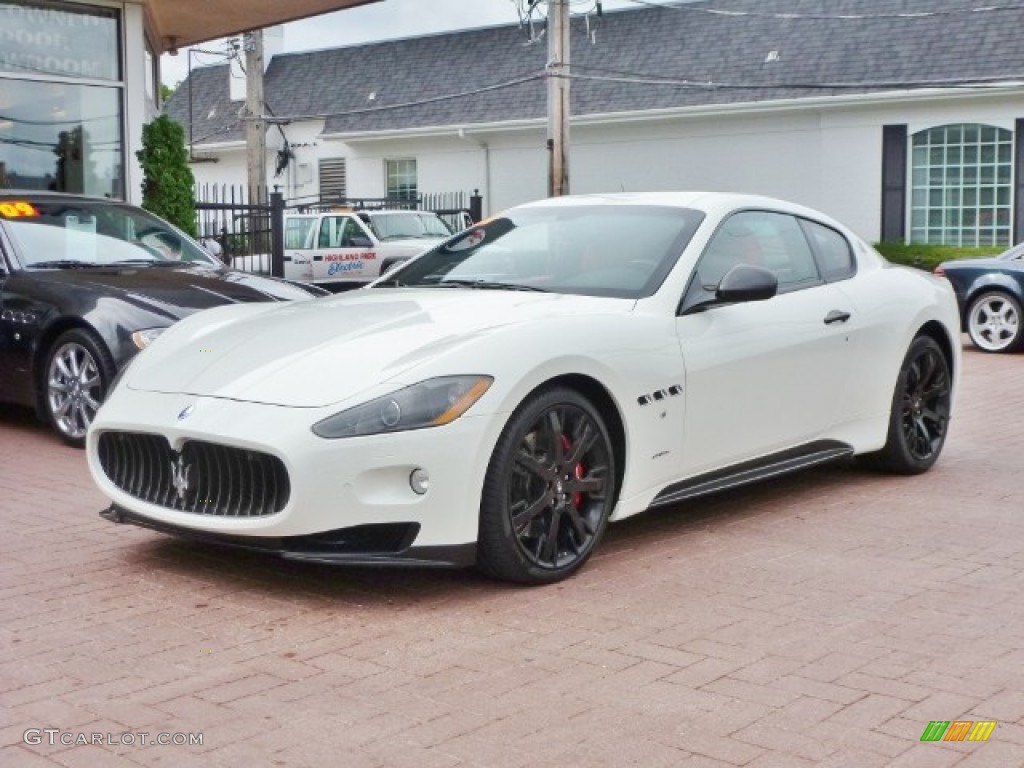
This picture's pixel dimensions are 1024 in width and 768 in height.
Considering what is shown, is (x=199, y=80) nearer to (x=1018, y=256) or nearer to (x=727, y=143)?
(x=727, y=143)

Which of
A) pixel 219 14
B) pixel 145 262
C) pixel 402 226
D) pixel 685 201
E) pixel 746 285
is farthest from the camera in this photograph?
pixel 402 226

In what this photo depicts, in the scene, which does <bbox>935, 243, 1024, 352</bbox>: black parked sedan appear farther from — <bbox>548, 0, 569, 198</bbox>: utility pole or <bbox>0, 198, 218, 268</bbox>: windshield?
<bbox>548, 0, 569, 198</bbox>: utility pole

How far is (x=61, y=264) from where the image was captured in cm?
941

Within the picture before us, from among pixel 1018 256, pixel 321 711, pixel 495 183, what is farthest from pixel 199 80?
pixel 321 711

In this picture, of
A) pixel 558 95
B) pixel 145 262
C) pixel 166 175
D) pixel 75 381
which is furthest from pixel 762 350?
pixel 558 95

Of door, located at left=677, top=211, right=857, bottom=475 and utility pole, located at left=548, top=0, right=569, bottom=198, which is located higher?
utility pole, located at left=548, top=0, right=569, bottom=198

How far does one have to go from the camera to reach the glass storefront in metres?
15.2

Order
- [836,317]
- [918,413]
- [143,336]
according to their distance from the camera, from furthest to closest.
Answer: [143,336], [918,413], [836,317]

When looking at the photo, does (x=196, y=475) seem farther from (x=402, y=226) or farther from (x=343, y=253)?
(x=402, y=226)

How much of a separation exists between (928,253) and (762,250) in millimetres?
19014

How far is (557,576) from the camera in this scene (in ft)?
17.5

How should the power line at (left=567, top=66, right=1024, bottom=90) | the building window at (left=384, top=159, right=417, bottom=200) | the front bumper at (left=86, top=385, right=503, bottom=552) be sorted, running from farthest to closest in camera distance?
1. the building window at (left=384, top=159, right=417, bottom=200)
2. the power line at (left=567, top=66, right=1024, bottom=90)
3. the front bumper at (left=86, top=385, right=503, bottom=552)

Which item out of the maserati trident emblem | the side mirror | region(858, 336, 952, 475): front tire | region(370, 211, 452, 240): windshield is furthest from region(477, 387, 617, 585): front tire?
region(370, 211, 452, 240): windshield

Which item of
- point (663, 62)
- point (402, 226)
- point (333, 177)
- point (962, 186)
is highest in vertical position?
point (663, 62)
